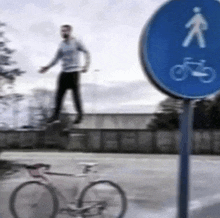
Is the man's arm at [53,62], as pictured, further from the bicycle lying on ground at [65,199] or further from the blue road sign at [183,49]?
the bicycle lying on ground at [65,199]

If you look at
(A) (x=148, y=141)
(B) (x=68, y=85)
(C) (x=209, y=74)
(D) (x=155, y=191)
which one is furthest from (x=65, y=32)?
(A) (x=148, y=141)

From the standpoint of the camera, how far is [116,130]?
24422 millimetres

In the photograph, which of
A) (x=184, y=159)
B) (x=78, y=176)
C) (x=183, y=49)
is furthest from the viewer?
(x=78, y=176)

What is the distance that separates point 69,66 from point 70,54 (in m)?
0.06

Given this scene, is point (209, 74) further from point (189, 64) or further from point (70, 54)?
point (70, 54)

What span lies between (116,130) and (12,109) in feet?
72.6

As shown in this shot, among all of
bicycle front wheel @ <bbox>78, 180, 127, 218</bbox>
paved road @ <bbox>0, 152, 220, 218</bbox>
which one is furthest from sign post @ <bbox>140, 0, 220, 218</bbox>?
bicycle front wheel @ <bbox>78, 180, 127, 218</bbox>

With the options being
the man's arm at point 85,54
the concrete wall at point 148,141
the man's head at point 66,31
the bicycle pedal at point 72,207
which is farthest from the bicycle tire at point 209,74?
the concrete wall at point 148,141

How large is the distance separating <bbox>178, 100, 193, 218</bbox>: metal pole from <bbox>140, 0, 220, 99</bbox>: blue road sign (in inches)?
6.6

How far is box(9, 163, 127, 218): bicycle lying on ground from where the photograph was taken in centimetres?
514

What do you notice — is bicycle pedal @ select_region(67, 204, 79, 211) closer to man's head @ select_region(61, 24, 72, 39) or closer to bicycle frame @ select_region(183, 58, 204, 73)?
bicycle frame @ select_region(183, 58, 204, 73)

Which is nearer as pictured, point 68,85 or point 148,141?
point 68,85

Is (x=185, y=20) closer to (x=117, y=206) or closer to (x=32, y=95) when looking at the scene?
(x=32, y=95)

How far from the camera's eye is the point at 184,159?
2439mm
